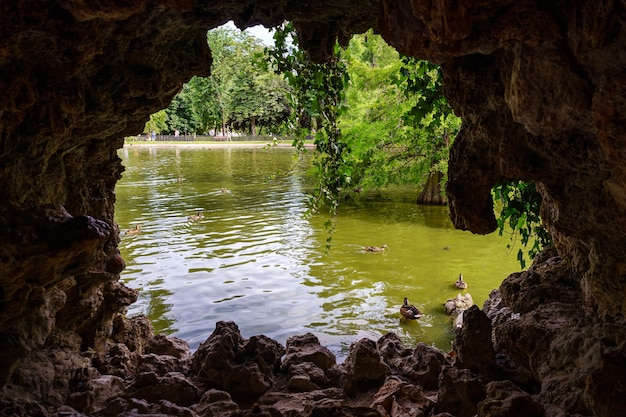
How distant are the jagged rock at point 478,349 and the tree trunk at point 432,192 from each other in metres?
14.4

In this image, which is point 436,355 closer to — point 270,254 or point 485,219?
point 485,219

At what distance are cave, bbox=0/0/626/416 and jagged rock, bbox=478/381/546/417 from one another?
0.01 metres

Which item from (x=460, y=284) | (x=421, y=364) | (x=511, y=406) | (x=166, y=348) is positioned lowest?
(x=460, y=284)

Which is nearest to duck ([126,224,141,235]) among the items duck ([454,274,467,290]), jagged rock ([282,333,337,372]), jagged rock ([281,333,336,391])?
duck ([454,274,467,290])

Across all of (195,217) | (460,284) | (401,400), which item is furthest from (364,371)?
(195,217)

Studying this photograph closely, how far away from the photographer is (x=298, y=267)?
1193 cm

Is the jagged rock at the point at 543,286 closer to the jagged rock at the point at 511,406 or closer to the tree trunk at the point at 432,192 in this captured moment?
the jagged rock at the point at 511,406

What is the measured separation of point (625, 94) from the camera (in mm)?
2428

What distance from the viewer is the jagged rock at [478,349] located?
462cm

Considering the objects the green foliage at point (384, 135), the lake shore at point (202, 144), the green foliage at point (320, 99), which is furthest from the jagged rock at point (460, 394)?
the lake shore at point (202, 144)

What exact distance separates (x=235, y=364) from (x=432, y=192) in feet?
49.9

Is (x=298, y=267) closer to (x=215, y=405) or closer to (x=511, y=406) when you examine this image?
(x=215, y=405)

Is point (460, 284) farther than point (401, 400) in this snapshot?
Yes

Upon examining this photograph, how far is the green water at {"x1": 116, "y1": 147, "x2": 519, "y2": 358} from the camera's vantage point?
8953mm
